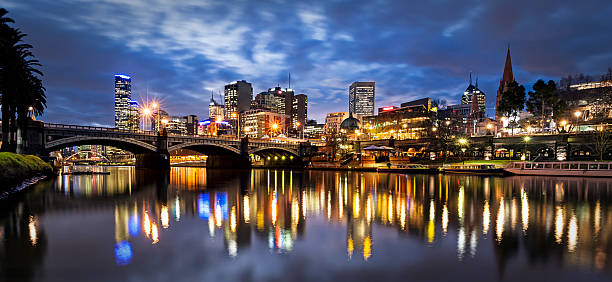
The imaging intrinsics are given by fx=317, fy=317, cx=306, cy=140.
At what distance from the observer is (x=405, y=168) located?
6194cm

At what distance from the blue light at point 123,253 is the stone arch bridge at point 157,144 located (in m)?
55.6

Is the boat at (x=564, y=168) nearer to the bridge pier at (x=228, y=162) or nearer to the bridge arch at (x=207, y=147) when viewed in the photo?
the bridge pier at (x=228, y=162)

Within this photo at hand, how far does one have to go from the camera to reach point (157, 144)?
73.3 meters

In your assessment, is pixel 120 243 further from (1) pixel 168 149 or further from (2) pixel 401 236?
(1) pixel 168 149

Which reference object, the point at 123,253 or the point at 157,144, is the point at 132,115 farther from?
the point at 123,253

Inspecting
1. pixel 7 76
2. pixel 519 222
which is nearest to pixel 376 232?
pixel 519 222

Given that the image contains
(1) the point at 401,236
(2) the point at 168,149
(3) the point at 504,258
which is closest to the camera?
(3) the point at 504,258

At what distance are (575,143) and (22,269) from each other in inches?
3302

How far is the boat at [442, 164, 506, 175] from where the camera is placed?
50144mm

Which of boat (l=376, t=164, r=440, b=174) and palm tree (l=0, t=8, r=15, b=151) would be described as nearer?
palm tree (l=0, t=8, r=15, b=151)

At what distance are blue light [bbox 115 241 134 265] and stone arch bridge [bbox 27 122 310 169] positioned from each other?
182 ft

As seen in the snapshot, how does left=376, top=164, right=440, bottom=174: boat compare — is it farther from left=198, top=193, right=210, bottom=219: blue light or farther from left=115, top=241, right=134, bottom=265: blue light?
left=115, top=241, right=134, bottom=265: blue light

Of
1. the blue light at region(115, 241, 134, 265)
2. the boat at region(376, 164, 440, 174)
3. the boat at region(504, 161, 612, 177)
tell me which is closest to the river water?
the blue light at region(115, 241, 134, 265)

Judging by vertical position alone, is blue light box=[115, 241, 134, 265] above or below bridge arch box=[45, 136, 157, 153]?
below
